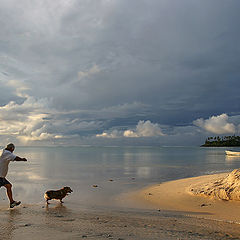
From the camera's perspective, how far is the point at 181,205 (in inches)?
411

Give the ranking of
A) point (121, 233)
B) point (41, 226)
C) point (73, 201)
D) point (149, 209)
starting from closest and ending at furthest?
point (121, 233)
point (41, 226)
point (149, 209)
point (73, 201)

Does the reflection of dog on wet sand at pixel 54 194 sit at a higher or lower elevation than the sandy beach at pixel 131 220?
higher

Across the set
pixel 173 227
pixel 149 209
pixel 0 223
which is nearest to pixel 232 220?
pixel 173 227

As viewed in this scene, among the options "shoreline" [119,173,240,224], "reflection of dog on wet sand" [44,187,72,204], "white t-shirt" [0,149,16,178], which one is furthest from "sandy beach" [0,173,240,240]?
"white t-shirt" [0,149,16,178]

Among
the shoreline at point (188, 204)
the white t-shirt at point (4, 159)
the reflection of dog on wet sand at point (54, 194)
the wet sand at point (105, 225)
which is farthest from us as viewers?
the reflection of dog on wet sand at point (54, 194)

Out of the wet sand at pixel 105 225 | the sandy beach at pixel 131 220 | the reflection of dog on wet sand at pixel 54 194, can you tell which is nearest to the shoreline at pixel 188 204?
the sandy beach at pixel 131 220

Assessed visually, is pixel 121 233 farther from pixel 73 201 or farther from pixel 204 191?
pixel 204 191

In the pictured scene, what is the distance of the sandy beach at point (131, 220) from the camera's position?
20.6 ft

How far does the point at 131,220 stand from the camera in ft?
25.9

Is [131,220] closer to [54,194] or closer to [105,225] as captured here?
[105,225]

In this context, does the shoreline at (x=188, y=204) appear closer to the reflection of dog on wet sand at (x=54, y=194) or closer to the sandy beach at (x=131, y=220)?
the sandy beach at (x=131, y=220)

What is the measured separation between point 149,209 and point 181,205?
156cm

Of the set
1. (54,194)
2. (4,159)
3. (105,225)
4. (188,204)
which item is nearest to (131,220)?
(105,225)

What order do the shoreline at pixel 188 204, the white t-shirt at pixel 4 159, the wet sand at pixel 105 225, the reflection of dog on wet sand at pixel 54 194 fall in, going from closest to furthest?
the wet sand at pixel 105 225
the shoreline at pixel 188 204
the white t-shirt at pixel 4 159
the reflection of dog on wet sand at pixel 54 194
